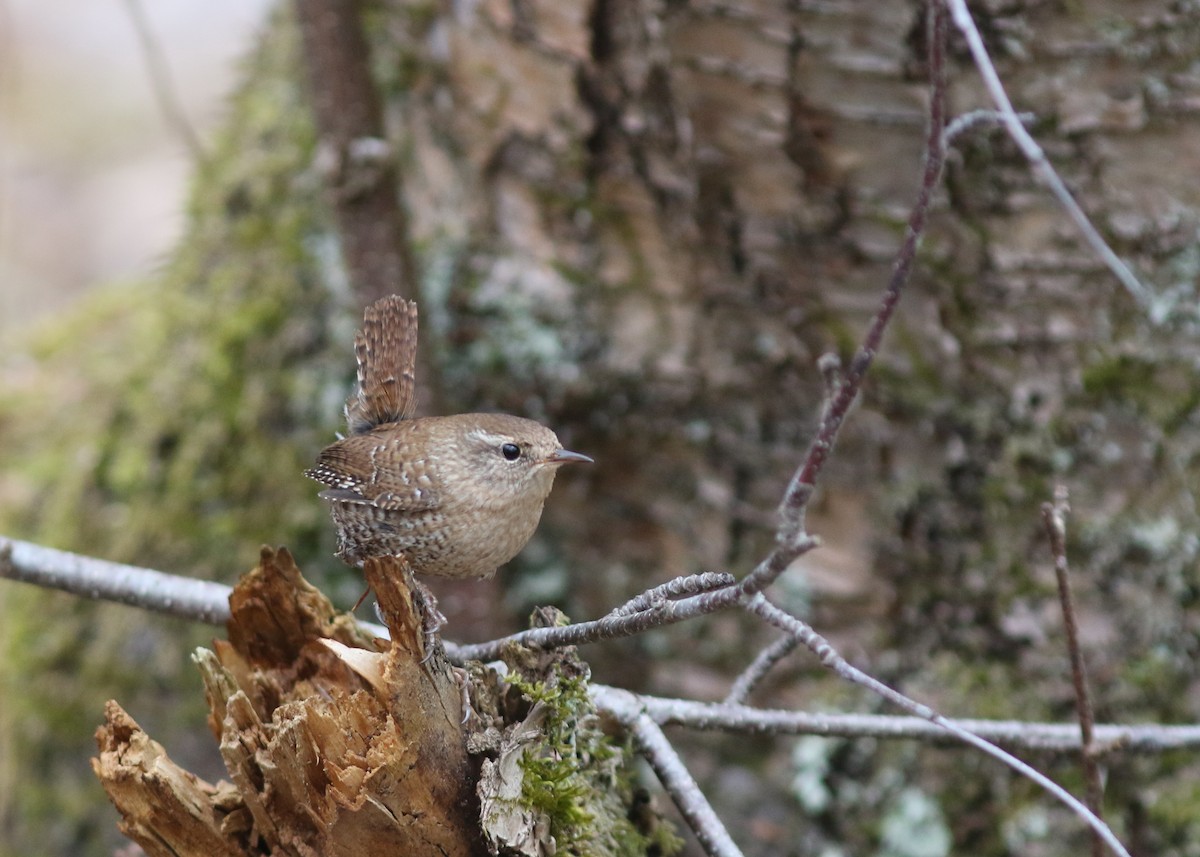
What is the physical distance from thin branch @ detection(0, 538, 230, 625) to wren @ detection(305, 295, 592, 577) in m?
0.32

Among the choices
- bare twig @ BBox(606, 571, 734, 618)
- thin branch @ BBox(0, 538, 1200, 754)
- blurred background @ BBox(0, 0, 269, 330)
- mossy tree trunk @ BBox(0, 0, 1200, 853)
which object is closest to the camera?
bare twig @ BBox(606, 571, 734, 618)

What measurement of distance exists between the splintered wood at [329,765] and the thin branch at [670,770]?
1.04 feet

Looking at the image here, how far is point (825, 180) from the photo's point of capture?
122 inches

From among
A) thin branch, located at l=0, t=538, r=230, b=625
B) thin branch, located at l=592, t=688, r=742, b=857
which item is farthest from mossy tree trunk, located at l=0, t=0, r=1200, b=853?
thin branch, located at l=592, t=688, r=742, b=857

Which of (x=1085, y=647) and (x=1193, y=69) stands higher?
(x=1193, y=69)

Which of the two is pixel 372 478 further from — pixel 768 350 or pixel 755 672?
pixel 768 350

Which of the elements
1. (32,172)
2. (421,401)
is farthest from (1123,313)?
(32,172)

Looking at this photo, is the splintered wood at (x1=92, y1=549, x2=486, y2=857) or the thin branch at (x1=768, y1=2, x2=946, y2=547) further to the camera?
the splintered wood at (x1=92, y1=549, x2=486, y2=857)

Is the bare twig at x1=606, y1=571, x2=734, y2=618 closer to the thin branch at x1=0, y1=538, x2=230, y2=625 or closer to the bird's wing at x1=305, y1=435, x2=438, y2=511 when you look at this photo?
the bird's wing at x1=305, y1=435, x2=438, y2=511

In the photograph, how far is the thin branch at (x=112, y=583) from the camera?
2.52 meters

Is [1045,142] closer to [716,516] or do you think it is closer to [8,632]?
[716,516]

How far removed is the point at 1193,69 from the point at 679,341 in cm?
153

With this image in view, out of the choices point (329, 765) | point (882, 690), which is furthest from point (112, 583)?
point (882, 690)

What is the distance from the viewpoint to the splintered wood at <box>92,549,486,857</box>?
1789 millimetres
